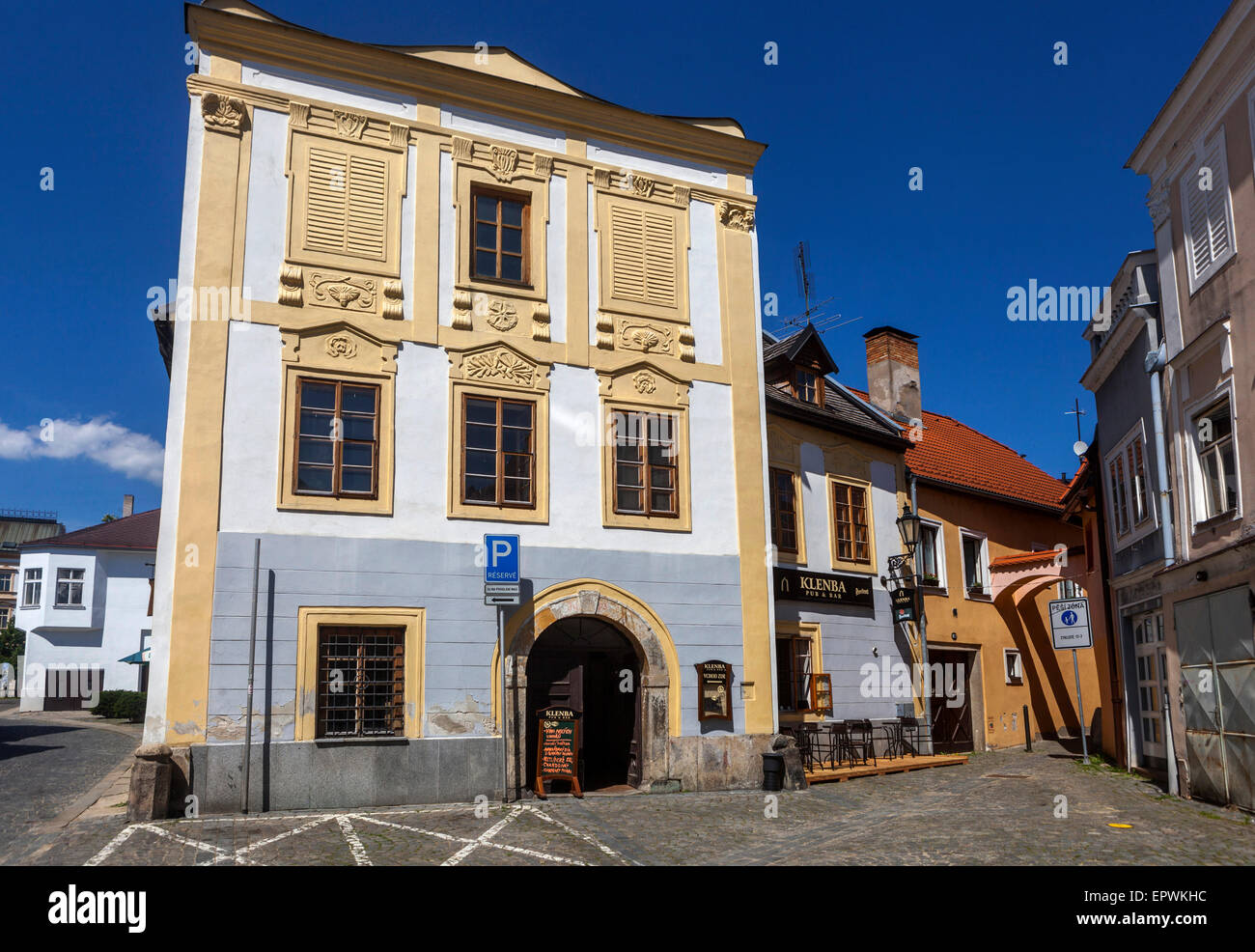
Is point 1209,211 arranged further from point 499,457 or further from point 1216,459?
point 499,457

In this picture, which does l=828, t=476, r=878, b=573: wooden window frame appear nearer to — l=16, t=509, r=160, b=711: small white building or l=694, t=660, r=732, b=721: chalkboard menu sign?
l=694, t=660, r=732, b=721: chalkboard menu sign

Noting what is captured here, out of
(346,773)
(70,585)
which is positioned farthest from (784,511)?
(70,585)

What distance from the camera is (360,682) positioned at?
13891 millimetres

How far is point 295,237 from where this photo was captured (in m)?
14.8

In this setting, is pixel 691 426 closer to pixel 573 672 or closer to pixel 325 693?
pixel 573 672

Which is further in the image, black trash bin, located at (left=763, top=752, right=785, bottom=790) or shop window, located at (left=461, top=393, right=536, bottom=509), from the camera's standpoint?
black trash bin, located at (left=763, top=752, right=785, bottom=790)

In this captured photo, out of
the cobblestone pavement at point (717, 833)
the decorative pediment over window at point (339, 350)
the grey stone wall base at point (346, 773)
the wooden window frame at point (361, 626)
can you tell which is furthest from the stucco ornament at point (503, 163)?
the cobblestone pavement at point (717, 833)

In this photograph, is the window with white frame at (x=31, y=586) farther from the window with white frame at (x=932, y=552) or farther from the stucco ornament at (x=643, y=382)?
the stucco ornament at (x=643, y=382)

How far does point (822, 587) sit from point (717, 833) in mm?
8476

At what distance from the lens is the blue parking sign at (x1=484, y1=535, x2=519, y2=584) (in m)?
14.6

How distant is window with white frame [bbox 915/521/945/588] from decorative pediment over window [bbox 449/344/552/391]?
37.2 ft

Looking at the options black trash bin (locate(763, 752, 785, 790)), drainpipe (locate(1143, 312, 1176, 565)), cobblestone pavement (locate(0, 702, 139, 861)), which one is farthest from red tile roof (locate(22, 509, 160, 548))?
drainpipe (locate(1143, 312, 1176, 565))
